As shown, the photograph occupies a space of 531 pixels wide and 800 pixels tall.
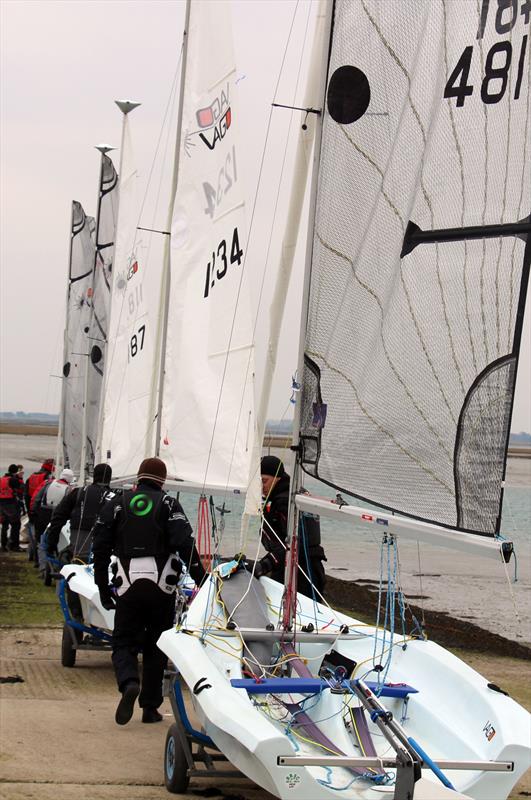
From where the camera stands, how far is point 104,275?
19578 mm

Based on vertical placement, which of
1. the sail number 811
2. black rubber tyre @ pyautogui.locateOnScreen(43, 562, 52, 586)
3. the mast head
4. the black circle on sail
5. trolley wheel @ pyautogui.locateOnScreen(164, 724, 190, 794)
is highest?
the mast head

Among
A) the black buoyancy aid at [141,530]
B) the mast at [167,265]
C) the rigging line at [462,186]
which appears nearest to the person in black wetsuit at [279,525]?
the black buoyancy aid at [141,530]

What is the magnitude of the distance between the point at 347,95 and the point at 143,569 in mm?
2921

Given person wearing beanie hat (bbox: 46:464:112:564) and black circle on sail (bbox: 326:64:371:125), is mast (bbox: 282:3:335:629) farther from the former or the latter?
person wearing beanie hat (bbox: 46:464:112:564)

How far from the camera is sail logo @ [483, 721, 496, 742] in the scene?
524 centimetres

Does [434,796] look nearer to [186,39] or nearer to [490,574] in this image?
[186,39]

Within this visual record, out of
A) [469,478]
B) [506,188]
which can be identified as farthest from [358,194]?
[469,478]

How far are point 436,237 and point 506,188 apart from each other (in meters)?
0.49

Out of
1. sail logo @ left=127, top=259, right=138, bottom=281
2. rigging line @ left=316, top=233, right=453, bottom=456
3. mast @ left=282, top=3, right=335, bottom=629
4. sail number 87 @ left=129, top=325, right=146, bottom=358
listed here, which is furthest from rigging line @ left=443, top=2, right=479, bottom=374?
sail logo @ left=127, top=259, right=138, bottom=281

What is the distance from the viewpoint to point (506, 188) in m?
5.61

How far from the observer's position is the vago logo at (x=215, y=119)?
→ 1109 centimetres

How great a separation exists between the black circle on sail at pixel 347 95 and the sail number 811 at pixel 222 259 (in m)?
4.13

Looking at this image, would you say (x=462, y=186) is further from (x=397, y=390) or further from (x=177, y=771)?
(x=177, y=771)

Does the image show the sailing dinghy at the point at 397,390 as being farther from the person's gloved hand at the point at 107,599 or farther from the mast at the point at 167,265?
the mast at the point at 167,265
